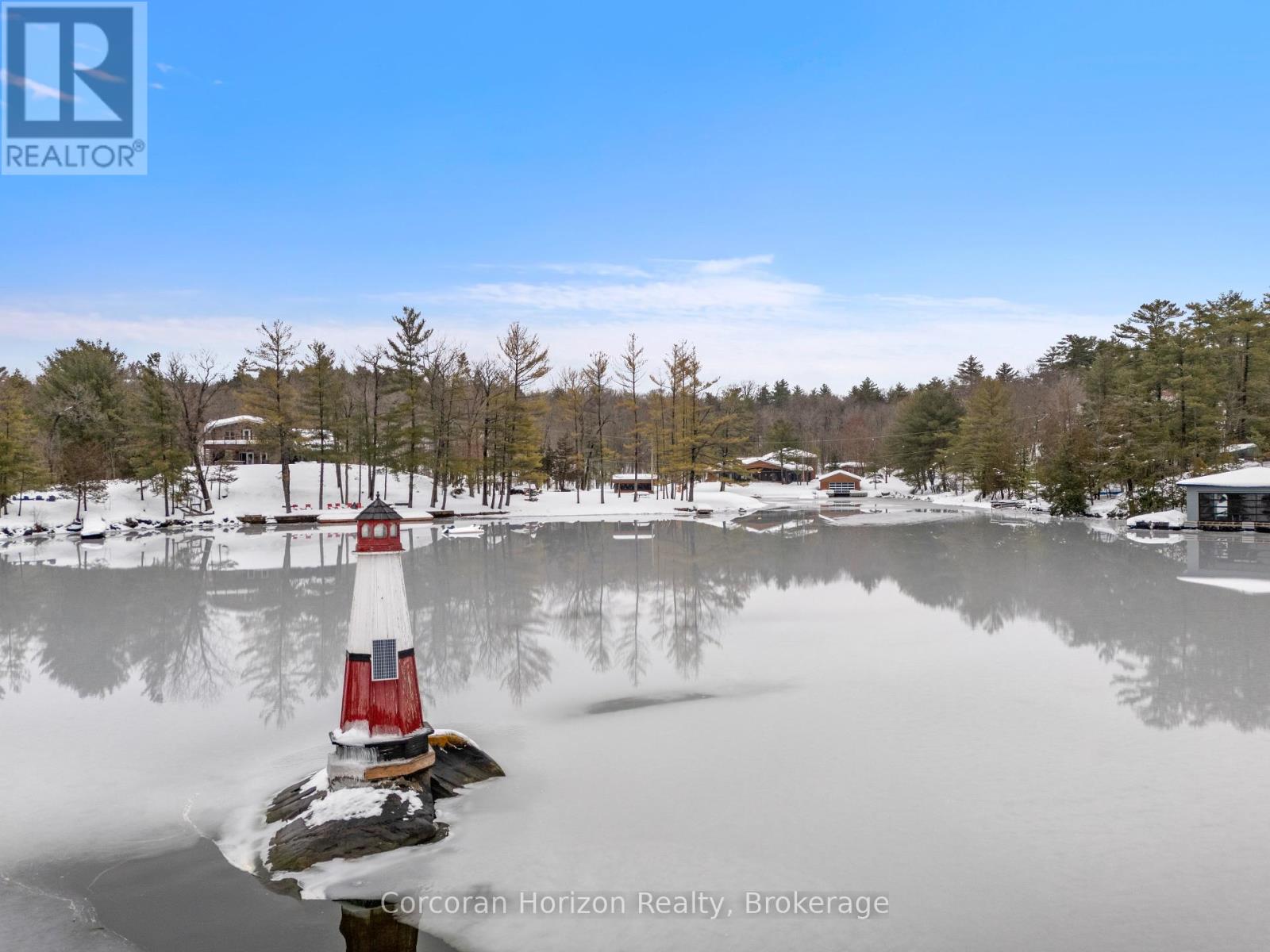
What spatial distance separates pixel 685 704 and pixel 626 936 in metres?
4.82

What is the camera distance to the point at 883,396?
150 metres

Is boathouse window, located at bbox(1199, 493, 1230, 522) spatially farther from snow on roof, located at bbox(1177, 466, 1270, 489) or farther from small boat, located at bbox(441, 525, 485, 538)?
small boat, located at bbox(441, 525, 485, 538)

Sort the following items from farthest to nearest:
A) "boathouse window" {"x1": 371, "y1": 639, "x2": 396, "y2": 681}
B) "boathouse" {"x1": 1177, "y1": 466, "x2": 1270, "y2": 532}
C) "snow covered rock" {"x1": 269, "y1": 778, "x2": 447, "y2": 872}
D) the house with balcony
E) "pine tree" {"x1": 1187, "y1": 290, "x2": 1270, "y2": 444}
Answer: the house with balcony, "pine tree" {"x1": 1187, "y1": 290, "x2": 1270, "y2": 444}, "boathouse" {"x1": 1177, "y1": 466, "x2": 1270, "y2": 532}, "boathouse window" {"x1": 371, "y1": 639, "x2": 396, "y2": 681}, "snow covered rock" {"x1": 269, "y1": 778, "x2": 447, "y2": 872}

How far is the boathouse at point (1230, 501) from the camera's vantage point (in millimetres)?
34281

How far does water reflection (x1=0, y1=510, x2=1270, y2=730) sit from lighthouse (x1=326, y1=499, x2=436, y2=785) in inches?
120

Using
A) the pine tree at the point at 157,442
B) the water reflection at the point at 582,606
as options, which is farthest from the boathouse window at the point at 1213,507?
the pine tree at the point at 157,442

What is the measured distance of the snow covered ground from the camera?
1820 inches

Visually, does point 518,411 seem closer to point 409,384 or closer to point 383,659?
point 409,384

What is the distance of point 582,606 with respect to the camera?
16.5 metres

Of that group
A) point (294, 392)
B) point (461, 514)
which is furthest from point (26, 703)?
point (294, 392)

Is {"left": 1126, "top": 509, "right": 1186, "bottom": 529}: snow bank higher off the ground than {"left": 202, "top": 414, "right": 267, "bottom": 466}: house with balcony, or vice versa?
{"left": 202, "top": 414, "right": 267, "bottom": 466}: house with balcony

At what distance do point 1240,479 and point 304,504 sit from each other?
49830mm

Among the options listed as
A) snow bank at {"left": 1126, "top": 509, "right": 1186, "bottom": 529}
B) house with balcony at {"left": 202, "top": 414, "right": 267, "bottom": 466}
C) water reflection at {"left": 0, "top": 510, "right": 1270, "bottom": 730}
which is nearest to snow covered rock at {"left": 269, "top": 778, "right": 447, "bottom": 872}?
water reflection at {"left": 0, "top": 510, "right": 1270, "bottom": 730}

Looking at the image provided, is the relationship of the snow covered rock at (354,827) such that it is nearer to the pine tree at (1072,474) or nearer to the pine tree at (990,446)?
the pine tree at (1072,474)
